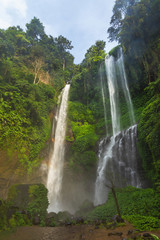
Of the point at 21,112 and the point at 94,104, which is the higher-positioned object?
the point at 94,104

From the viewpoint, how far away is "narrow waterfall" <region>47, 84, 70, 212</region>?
1259 cm

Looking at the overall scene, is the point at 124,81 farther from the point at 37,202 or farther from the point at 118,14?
the point at 37,202

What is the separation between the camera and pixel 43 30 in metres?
32.7

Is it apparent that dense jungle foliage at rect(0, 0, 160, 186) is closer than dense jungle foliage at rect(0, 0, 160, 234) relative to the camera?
No

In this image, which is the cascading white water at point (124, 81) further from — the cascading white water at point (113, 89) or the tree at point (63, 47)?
the tree at point (63, 47)

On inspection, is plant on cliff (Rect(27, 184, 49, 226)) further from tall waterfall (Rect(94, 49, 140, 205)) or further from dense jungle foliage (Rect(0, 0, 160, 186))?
tall waterfall (Rect(94, 49, 140, 205))

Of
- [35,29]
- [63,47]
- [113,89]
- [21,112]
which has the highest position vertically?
[35,29]

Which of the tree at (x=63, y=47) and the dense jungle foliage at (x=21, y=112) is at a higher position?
the tree at (x=63, y=47)

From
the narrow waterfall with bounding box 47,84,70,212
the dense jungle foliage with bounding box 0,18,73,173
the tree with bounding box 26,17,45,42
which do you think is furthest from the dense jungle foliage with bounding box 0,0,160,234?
the tree with bounding box 26,17,45,42

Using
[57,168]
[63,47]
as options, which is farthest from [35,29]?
[57,168]

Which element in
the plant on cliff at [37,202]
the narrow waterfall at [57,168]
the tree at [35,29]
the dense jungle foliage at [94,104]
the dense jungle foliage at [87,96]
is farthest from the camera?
the tree at [35,29]

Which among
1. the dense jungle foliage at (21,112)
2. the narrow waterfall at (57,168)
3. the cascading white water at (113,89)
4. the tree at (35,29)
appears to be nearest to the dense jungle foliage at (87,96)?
the dense jungle foliage at (21,112)

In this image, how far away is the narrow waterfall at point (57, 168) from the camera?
496 inches

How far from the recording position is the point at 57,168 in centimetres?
1480
